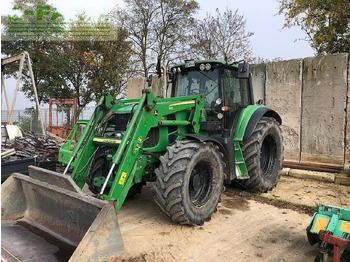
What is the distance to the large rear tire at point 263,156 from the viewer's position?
527cm

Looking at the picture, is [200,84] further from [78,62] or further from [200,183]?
[78,62]

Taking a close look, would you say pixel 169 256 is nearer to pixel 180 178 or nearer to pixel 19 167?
pixel 180 178

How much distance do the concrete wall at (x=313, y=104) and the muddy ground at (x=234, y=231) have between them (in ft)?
5.58

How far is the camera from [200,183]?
4359mm

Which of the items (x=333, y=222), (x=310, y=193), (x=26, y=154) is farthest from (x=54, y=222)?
(x=310, y=193)

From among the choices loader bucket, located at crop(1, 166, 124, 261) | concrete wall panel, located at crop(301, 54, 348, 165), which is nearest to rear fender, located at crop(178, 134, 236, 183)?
loader bucket, located at crop(1, 166, 124, 261)

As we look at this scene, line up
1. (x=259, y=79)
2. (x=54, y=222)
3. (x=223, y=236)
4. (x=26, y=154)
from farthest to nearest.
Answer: (x=259, y=79), (x=26, y=154), (x=223, y=236), (x=54, y=222)

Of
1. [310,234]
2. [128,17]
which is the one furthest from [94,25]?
[310,234]

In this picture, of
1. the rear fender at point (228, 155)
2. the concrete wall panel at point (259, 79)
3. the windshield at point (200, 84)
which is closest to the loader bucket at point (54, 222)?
the rear fender at point (228, 155)

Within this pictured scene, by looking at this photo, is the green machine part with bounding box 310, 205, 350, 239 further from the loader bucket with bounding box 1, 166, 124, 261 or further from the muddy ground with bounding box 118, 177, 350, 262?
the loader bucket with bounding box 1, 166, 124, 261

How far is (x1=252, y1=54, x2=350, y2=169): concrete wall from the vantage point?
6797 millimetres

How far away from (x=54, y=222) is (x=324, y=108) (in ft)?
20.2

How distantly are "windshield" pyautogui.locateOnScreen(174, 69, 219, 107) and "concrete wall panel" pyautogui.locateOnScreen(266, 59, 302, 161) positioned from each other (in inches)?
132

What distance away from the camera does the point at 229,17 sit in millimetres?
18266
